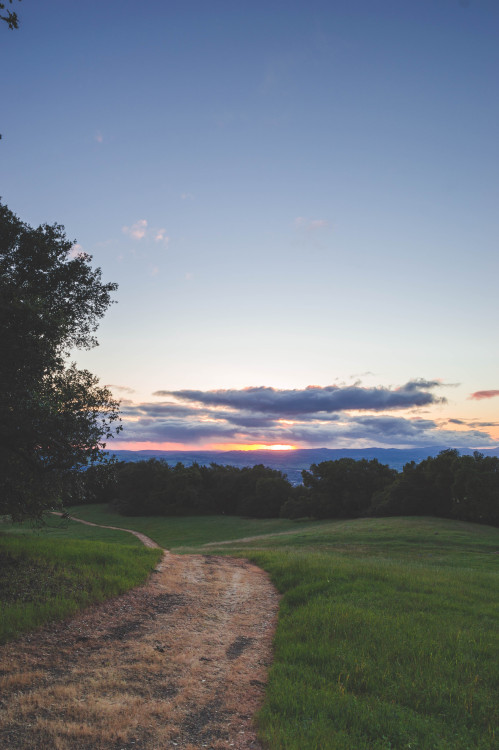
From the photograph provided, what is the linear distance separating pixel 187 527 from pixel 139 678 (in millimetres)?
62484

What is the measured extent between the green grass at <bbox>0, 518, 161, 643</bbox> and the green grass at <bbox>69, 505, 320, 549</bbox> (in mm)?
31494

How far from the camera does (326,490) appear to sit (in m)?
79.1

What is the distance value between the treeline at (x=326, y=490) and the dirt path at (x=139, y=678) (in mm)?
54626

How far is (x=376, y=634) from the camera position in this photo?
9.30 metres

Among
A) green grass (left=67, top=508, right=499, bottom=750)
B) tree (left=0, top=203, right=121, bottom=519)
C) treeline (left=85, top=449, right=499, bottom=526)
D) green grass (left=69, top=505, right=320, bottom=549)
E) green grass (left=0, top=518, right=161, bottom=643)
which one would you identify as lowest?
green grass (left=69, top=505, right=320, bottom=549)

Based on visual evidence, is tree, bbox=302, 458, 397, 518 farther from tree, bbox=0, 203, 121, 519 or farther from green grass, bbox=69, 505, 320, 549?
tree, bbox=0, 203, 121, 519

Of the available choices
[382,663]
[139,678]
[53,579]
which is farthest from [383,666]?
[53,579]

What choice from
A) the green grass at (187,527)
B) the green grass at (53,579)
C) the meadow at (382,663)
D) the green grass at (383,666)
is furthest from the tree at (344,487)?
the green grass at (53,579)

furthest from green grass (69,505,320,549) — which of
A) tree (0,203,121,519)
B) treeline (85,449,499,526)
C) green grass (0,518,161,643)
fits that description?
tree (0,203,121,519)

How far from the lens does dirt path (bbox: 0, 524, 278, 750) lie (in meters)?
5.70

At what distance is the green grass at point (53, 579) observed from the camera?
384 inches

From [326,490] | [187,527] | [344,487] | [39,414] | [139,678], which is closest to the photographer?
[139,678]

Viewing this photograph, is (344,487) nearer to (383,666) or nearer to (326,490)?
(326,490)

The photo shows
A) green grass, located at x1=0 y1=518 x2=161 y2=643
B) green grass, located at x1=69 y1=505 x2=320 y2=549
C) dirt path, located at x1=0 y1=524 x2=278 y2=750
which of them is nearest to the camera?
dirt path, located at x1=0 y1=524 x2=278 y2=750
